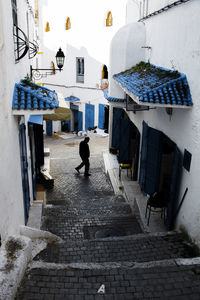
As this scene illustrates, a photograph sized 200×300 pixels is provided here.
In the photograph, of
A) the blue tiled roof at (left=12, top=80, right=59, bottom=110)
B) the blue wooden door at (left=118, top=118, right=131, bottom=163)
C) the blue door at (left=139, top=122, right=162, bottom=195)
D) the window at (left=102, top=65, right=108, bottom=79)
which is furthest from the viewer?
the window at (left=102, top=65, right=108, bottom=79)

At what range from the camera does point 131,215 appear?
27.4ft

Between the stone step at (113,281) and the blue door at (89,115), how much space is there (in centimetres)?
1845

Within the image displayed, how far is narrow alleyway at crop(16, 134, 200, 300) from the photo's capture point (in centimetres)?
420

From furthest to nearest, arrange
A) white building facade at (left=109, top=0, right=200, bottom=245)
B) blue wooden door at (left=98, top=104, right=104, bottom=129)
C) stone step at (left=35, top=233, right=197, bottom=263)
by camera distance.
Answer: blue wooden door at (left=98, top=104, right=104, bottom=129), white building facade at (left=109, top=0, right=200, bottom=245), stone step at (left=35, top=233, right=197, bottom=263)

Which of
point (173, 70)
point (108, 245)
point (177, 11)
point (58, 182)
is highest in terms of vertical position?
point (177, 11)

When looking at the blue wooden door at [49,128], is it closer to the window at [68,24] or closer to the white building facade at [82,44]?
the white building facade at [82,44]

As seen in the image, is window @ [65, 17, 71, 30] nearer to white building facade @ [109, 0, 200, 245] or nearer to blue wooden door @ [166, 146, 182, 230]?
white building facade @ [109, 0, 200, 245]

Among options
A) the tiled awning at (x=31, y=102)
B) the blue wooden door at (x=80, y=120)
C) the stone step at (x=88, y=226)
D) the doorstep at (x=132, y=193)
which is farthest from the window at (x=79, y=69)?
the tiled awning at (x=31, y=102)

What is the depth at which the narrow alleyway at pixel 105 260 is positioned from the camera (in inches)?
165

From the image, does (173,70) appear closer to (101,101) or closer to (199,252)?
(199,252)

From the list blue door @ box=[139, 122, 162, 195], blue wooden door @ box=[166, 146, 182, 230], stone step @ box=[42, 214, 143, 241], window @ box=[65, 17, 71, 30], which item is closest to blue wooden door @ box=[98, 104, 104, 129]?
window @ box=[65, 17, 71, 30]

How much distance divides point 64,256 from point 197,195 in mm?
2876

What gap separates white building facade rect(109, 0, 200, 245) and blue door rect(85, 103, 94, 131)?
1260 centimetres

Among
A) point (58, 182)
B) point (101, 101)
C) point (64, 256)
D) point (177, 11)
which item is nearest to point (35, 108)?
point (64, 256)
